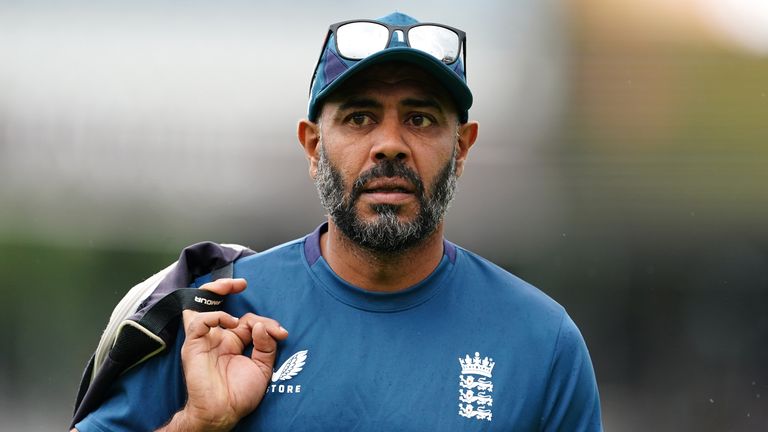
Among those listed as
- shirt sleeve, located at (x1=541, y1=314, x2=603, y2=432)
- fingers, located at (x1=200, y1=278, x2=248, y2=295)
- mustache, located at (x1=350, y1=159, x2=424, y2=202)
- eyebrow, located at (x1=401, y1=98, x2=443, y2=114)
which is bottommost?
shirt sleeve, located at (x1=541, y1=314, x2=603, y2=432)

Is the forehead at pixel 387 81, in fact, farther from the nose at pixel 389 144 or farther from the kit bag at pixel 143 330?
the kit bag at pixel 143 330

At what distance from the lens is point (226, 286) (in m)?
2.00

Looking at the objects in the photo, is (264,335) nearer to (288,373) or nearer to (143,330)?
(288,373)

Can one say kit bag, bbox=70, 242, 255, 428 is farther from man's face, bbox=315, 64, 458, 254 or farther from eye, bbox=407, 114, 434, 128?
eye, bbox=407, 114, 434, 128

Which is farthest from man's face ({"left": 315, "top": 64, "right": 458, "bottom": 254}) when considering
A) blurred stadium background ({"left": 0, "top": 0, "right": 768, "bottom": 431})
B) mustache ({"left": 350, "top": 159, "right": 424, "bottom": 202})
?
blurred stadium background ({"left": 0, "top": 0, "right": 768, "bottom": 431})

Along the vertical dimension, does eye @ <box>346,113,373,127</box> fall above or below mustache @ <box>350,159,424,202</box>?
above

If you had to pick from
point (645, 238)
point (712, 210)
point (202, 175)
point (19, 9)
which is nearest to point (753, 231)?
point (712, 210)

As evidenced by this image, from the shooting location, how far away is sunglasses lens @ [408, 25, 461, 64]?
2136 millimetres

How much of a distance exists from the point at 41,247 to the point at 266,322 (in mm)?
3950

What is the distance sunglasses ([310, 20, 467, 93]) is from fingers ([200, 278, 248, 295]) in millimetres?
577

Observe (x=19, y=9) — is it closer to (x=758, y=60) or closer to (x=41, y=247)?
(x=41, y=247)

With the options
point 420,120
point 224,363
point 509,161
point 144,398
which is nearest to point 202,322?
point 224,363

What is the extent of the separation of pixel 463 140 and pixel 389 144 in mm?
345

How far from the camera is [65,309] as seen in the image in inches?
218
